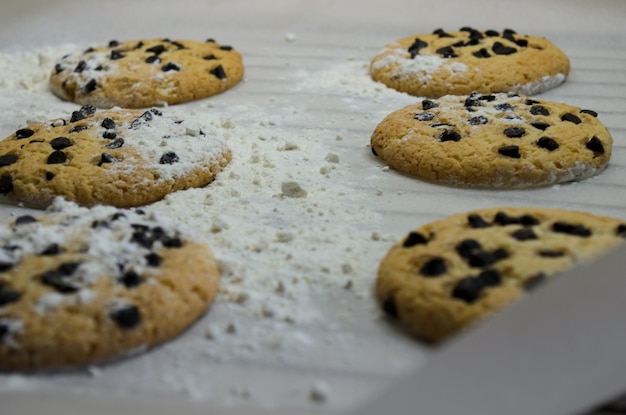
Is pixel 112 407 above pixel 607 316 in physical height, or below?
below

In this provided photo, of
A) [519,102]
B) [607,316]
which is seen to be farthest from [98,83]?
[607,316]

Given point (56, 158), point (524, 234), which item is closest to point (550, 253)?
point (524, 234)

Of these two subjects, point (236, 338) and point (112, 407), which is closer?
point (112, 407)

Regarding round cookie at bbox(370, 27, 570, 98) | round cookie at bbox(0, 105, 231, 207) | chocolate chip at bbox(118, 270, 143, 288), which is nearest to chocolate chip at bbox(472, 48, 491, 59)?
round cookie at bbox(370, 27, 570, 98)

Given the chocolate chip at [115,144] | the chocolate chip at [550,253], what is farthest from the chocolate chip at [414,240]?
the chocolate chip at [115,144]

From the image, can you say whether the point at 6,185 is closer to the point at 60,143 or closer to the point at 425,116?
the point at 60,143

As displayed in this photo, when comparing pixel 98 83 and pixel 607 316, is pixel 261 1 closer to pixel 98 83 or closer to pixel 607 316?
pixel 98 83

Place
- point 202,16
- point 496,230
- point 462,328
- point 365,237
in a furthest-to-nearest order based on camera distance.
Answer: point 202,16
point 365,237
point 496,230
point 462,328

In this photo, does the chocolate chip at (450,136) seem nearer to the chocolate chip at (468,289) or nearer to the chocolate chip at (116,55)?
the chocolate chip at (468,289)
